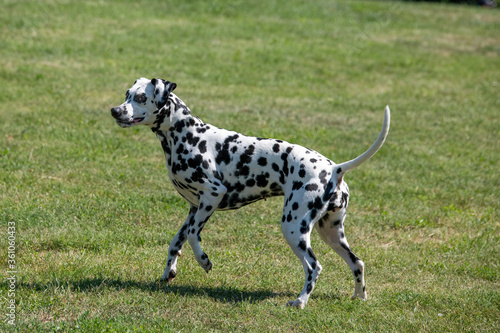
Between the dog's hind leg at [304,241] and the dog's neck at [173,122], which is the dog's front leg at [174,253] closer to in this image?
the dog's neck at [173,122]

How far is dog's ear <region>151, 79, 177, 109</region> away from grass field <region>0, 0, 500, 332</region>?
5.91ft

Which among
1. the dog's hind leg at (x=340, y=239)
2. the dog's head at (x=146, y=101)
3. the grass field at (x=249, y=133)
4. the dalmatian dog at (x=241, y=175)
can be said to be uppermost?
the dog's head at (x=146, y=101)

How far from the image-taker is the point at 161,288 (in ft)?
21.0

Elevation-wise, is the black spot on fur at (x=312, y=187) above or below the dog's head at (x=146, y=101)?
below

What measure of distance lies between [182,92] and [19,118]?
156 inches

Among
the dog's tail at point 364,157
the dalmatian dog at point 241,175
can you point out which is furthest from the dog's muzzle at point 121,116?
the dog's tail at point 364,157

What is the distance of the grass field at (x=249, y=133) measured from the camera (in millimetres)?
6176

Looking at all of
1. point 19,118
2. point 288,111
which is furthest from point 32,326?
point 288,111

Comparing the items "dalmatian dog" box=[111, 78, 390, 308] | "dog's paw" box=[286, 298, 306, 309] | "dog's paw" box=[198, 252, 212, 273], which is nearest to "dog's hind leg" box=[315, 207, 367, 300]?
"dalmatian dog" box=[111, 78, 390, 308]

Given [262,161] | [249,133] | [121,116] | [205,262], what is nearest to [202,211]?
[205,262]

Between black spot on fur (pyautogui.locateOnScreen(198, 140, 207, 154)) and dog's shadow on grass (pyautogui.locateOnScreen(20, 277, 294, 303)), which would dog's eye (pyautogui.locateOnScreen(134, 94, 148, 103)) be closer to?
black spot on fur (pyautogui.locateOnScreen(198, 140, 207, 154))

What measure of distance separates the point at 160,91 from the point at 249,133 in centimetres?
601

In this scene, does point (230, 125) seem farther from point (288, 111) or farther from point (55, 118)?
point (55, 118)

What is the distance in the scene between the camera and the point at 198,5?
22125 millimetres
